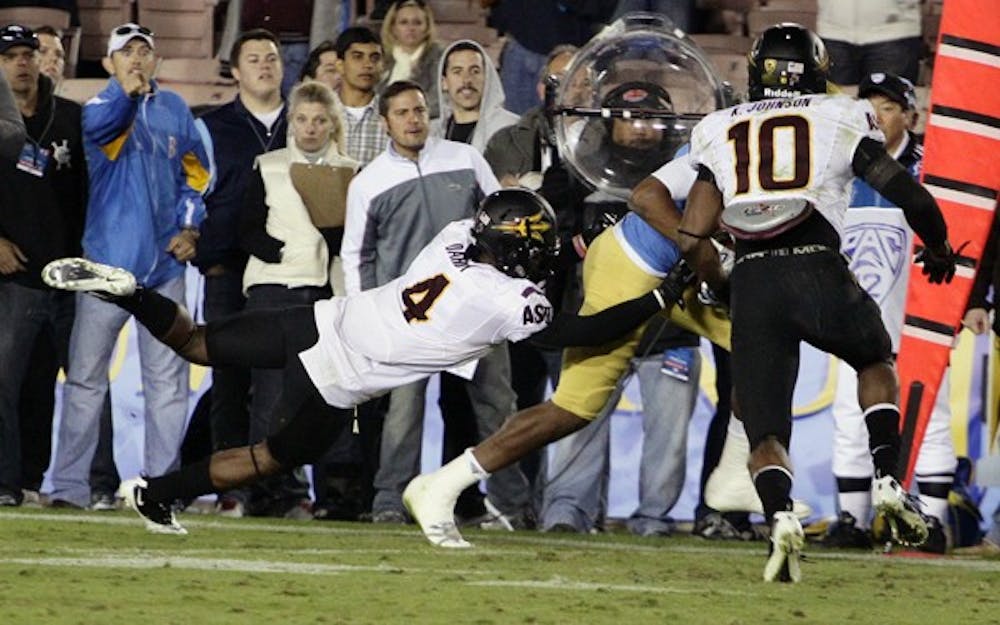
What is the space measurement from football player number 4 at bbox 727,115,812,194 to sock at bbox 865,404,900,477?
30.3 inches

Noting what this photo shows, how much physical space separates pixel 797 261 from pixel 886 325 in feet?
7.59

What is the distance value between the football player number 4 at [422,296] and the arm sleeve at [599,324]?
1.25 ft

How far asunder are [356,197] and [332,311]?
183cm

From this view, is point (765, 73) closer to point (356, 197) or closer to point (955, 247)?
point (955, 247)

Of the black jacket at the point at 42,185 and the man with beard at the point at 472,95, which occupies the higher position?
the man with beard at the point at 472,95

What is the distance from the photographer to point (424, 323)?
7844mm

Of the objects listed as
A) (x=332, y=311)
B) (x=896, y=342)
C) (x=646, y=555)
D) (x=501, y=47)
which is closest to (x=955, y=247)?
(x=896, y=342)

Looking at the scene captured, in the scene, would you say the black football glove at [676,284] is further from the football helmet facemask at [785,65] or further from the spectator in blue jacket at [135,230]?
the spectator in blue jacket at [135,230]

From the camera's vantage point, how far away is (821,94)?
7402 mm

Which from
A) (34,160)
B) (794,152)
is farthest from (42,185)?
(794,152)

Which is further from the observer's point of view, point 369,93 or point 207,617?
point 369,93

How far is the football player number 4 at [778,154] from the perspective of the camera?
7.11m

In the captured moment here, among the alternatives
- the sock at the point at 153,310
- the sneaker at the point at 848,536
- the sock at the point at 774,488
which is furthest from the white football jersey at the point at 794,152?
the sneaker at the point at 848,536

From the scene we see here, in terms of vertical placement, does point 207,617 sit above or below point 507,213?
below
